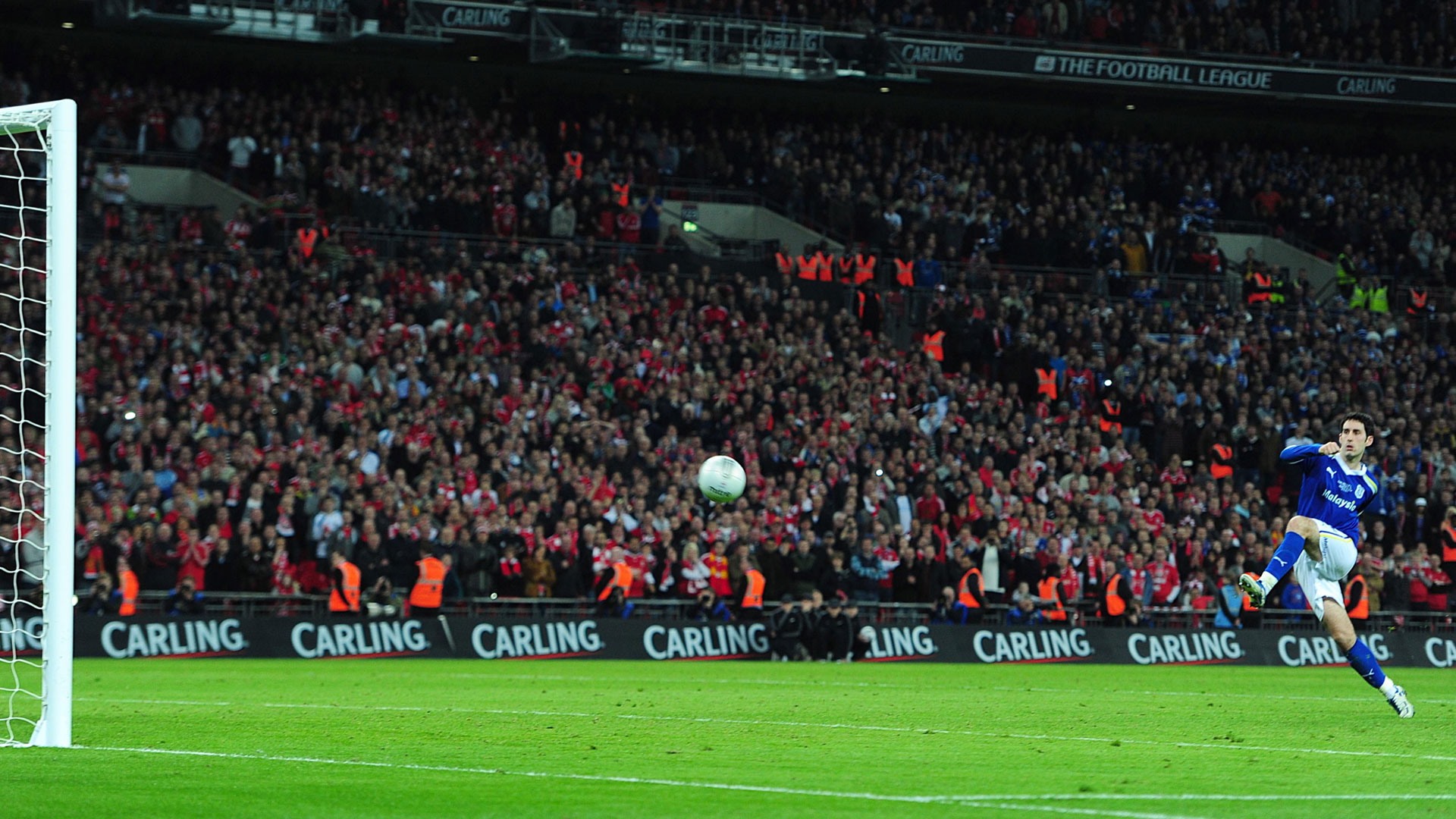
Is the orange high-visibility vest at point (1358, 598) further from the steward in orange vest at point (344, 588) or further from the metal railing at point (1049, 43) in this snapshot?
the metal railing at point (1049, 43)

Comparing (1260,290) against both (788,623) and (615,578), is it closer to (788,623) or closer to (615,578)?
(788,623)

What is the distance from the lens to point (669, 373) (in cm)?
3156

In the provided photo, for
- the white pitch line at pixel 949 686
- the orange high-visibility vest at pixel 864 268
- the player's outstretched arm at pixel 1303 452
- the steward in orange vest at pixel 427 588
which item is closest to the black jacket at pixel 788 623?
the steward in orange vest at pixel 427 588

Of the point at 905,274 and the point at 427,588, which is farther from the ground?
the point at 905,274

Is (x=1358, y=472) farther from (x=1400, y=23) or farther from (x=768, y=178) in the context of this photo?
(x=1400, y=23)

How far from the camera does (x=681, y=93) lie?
4125cm

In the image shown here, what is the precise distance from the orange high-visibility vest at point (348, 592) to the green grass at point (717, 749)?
4.78 meters

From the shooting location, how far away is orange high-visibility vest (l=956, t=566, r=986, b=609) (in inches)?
1108

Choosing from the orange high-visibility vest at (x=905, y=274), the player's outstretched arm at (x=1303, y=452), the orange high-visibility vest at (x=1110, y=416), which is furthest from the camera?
the orange high-visibility vest at (x=905, y=274)

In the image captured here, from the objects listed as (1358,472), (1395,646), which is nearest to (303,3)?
(1395,646)

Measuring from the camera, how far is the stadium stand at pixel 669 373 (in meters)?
26.8

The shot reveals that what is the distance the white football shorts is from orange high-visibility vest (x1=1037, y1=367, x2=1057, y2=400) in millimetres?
19936

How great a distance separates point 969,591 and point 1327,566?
14.1 m

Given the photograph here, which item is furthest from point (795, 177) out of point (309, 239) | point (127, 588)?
point (127, 588)
